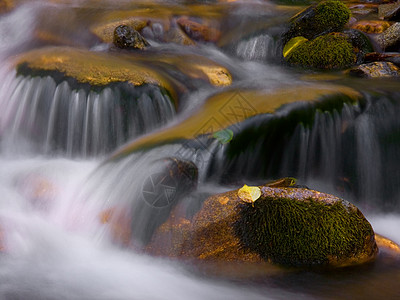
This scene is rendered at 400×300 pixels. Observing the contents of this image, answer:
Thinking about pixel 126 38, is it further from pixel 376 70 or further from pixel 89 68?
pixel 376 70

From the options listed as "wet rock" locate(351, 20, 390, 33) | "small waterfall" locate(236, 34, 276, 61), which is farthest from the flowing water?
"wet rock" locate(351, 20, 390, 33)

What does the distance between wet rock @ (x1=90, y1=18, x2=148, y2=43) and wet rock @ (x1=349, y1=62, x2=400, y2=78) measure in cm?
398

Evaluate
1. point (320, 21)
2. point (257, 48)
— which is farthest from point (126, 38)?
point (320, 21)

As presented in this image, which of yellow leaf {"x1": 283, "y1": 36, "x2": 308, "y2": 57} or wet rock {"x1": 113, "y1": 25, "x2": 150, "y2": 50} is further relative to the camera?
yellow leaf {"x1": 283, "y1": 36, "x2": 308, "y2": 57}

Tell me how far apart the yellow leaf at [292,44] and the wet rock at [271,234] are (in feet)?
16.5

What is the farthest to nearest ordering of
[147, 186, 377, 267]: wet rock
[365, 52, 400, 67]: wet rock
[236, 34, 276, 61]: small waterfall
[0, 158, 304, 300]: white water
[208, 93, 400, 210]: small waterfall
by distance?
1. [236, 34, 276, 61]: small waterfall
2. [365, 52, 400, 67]: wet rock
3. [208, 93, 400, 210]: small waterfall
4. [147, 186, 377, 267]: wet rock
5. [0, 158, 304, 300]: white water

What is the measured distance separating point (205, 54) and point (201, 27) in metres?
0.99

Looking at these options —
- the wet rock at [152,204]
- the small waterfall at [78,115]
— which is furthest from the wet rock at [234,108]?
the wet rock at [152,204]

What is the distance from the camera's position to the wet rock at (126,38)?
292 inches

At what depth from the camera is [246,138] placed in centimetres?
480

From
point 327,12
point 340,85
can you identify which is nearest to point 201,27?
point 327,12

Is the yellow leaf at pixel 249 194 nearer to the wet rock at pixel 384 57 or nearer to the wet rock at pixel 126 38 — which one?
the wet rock at pixel 126 38

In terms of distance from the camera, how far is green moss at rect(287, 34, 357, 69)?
297 inches

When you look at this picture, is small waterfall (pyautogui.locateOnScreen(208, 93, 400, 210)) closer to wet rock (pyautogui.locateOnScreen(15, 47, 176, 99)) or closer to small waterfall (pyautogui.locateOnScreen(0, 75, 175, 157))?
small waterfall (pyautogui.locateOnScreen(0, 75, 175, 157))
